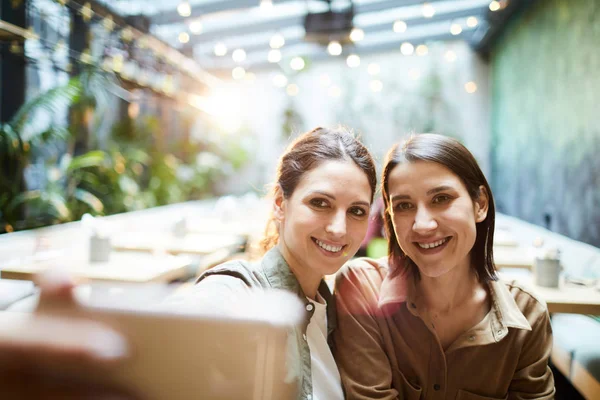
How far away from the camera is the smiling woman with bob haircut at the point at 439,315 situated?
127 cm

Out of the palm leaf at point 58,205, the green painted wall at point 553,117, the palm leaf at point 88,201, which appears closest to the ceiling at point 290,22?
the green painted wall at point 553,117

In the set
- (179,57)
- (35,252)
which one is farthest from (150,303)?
(179,57)

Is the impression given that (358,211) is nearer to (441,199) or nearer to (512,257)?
(441,199)

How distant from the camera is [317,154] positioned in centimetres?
135

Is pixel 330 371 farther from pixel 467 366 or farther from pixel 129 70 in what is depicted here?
pixel 129 70

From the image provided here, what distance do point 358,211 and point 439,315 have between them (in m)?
0.42

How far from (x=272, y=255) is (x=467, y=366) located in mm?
640

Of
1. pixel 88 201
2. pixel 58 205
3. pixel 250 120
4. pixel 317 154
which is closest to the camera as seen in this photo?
pixel 317 154

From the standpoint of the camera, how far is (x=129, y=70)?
624 cm

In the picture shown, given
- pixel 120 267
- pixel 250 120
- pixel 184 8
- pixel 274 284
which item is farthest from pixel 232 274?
pixel 250 120

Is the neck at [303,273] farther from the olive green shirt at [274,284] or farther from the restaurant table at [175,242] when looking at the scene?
the restaurant table at [175,242]

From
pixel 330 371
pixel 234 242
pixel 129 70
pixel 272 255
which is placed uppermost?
pixel 129 70

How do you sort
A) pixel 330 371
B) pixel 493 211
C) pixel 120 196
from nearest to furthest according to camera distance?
pixel 330 371 → pixel 493 211 → pixel 120 196

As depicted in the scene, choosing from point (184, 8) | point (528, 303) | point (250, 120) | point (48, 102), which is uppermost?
point (184, 8)
